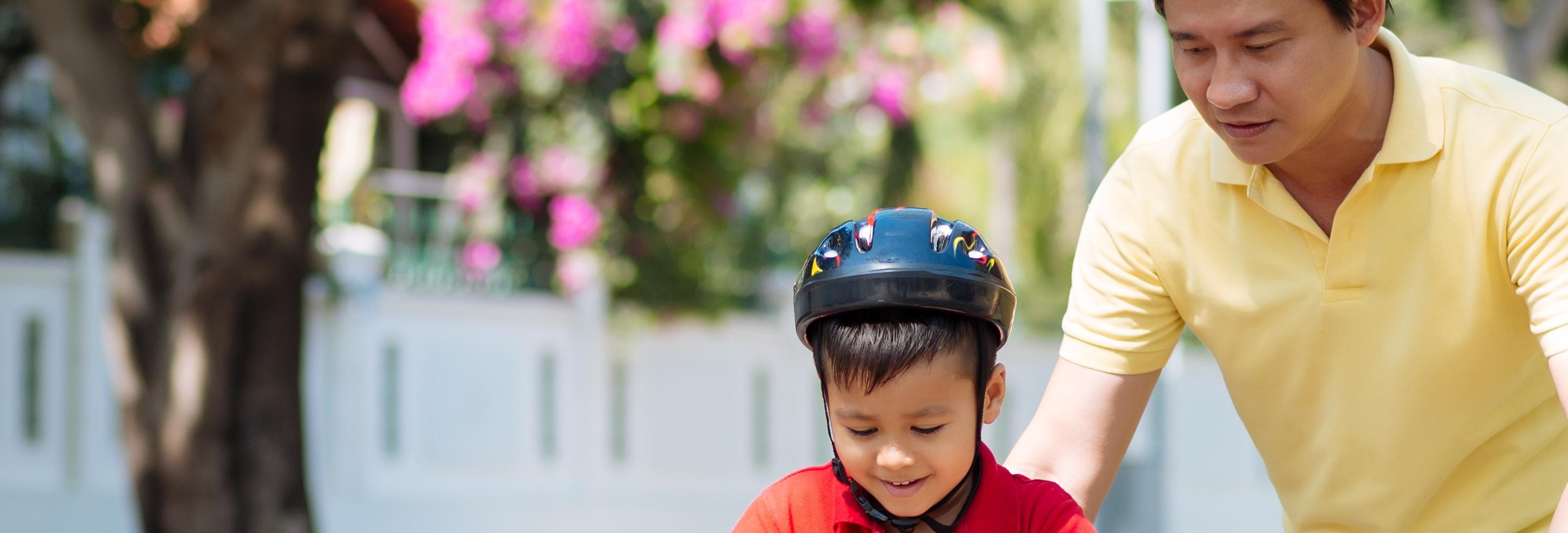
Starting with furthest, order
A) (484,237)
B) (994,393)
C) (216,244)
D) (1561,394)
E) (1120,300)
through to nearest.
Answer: (484,237)
(216,244)
(1120,300)
(994,393)
(1561,394)

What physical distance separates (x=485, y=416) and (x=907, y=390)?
8.39 meters

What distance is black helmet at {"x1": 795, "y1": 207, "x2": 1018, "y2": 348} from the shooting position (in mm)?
2156

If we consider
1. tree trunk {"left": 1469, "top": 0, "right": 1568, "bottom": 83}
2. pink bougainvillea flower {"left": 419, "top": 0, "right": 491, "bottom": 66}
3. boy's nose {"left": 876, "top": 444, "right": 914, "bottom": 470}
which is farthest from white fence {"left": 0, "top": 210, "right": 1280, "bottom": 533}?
boy's nose {"left": 876, "top": 444, "right": 914, "bottom": 470}

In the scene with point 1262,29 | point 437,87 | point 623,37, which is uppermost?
point 623,37

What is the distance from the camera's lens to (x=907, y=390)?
212cm

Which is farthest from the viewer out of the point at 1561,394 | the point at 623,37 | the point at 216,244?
the point at 623,37

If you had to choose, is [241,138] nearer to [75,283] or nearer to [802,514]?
[75,283]

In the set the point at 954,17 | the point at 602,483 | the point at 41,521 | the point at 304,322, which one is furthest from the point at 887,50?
the point at 41,521

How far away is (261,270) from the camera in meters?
7.14

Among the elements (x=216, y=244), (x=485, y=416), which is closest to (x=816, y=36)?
(x=485, y=416)

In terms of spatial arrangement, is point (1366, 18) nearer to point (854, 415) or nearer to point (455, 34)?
point (854, 415)

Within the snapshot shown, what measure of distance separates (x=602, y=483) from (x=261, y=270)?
163 inches

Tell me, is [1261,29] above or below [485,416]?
above

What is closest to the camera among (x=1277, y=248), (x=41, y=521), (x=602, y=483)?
(x=1277, y=248)
